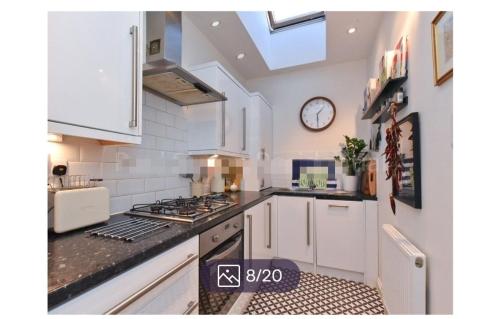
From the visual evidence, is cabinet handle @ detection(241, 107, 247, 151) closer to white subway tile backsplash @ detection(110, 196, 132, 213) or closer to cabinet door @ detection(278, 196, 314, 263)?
cabinet door @ detection(278, 196, 314, 263)

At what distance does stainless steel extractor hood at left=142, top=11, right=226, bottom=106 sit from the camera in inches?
49.6

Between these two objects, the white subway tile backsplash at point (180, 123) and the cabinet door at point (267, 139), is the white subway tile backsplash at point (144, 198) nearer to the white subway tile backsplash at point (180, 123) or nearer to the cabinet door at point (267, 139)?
the white subway tile backsplash at point (180, 123)

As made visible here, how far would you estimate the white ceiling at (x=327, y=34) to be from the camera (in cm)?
187

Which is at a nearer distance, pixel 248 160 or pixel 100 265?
pixel 100 265

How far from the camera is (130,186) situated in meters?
1.40

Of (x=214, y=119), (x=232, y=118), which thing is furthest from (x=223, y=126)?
(x=232, y=118)

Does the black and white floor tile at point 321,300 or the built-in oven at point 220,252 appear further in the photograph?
the black and white floor tile at point 321,300

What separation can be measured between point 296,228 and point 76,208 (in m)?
1.84

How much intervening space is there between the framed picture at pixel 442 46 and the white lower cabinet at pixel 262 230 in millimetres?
1303

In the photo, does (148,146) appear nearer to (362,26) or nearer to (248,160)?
(248,160)

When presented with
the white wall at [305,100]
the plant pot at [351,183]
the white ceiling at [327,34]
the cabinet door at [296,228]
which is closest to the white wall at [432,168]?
the white ceiling at [327,34]
